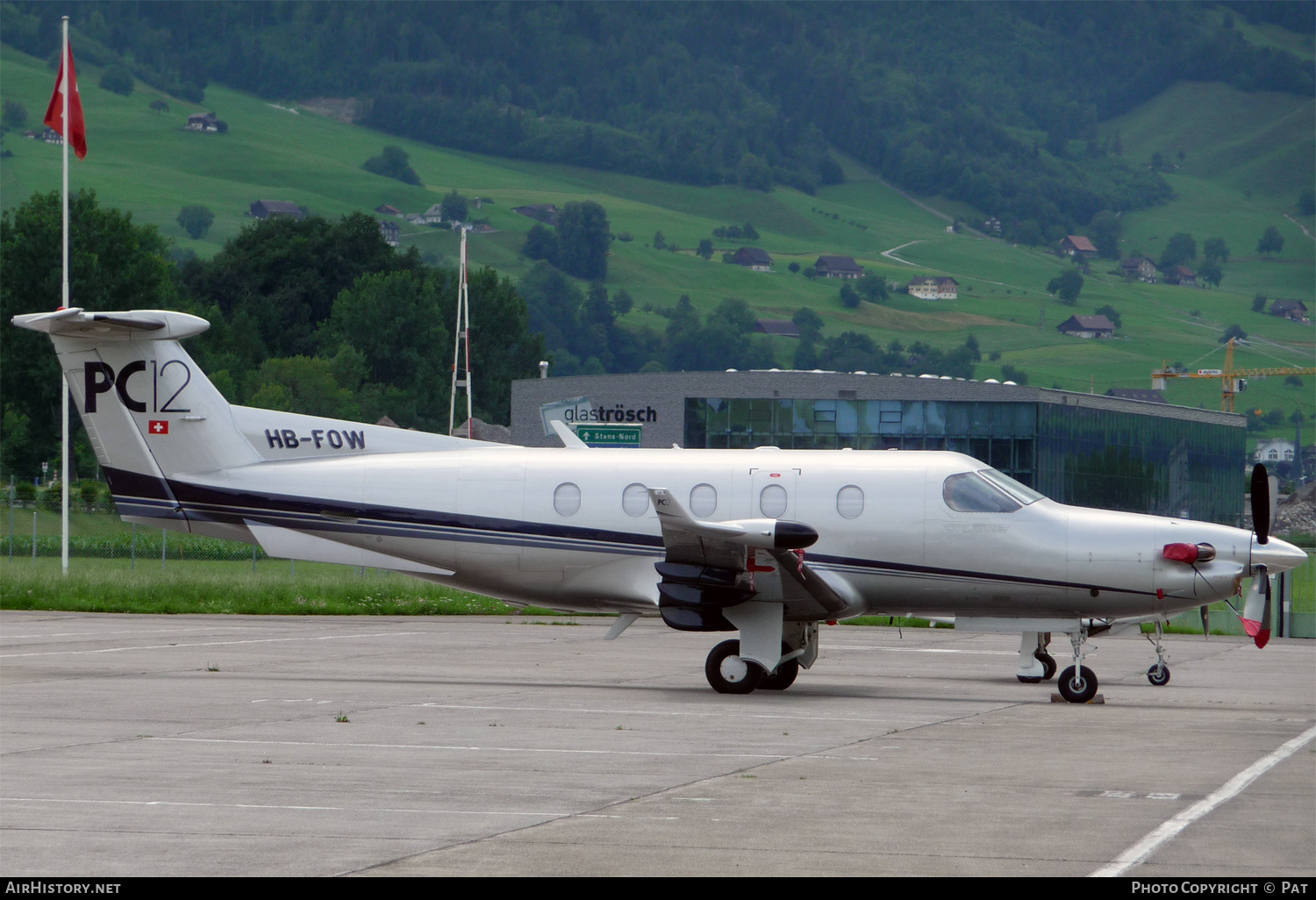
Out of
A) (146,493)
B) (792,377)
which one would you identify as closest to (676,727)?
(146,493)

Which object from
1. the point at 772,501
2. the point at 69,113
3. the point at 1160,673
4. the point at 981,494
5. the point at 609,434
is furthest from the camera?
the point at 609,434

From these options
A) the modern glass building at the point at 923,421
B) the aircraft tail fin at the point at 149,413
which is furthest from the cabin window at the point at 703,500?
the modern glass building at the point at 923,421

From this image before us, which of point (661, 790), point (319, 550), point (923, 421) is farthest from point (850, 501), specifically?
point (923, 421)

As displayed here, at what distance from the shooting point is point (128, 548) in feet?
158

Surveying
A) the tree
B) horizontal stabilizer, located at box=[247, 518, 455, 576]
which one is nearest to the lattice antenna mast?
the tree

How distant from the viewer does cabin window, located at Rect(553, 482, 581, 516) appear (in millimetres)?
19922

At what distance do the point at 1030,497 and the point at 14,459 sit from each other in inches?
3193

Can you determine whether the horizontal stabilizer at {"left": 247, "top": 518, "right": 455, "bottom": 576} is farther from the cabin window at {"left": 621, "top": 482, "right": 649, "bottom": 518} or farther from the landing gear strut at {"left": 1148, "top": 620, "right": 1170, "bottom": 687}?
the landing gear strut at {"left": 1148, "top": 620, "right": 1170, "bottom": 687}

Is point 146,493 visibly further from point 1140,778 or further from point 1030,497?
point 1140,778

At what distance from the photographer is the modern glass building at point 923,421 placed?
2830 inches

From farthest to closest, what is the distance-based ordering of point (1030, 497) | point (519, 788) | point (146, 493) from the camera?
point (146, 493) < point (1030, 497) < point (519, 788)

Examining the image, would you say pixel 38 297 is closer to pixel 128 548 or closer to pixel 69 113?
pixel 128 548

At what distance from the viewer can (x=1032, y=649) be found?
21031 millimetres

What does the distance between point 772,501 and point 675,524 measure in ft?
7.52
